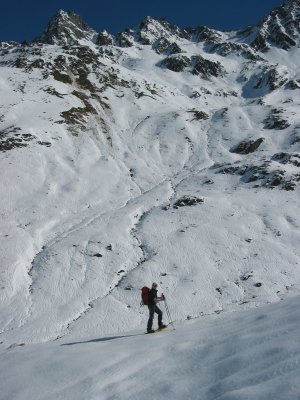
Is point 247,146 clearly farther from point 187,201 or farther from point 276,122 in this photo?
point 187,201

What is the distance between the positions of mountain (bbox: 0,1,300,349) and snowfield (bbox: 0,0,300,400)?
0.19 metres

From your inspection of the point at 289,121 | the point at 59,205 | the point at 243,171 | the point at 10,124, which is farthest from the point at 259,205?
the point at 10,124

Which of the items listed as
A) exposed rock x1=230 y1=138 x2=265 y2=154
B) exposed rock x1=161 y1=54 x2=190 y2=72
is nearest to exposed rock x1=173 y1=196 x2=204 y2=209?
exposed rock x1=230 y1=138 x2=265 y2=154

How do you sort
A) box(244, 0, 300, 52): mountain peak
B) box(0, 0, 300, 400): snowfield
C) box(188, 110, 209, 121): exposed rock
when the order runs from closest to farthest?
box(0, 0, 300, 400): snowfield
box(188, 110, 209, 121): exposed rock
box(244, 0, 300, 52): mountain peak

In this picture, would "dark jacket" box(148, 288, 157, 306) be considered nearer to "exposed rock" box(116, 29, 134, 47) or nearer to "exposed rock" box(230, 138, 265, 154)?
"exposed rock" box(230, 138, 265, 154)

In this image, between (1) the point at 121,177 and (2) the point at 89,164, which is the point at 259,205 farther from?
(2) the point at 89,164

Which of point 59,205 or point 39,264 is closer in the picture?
point 39,264

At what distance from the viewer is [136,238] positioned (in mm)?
40906

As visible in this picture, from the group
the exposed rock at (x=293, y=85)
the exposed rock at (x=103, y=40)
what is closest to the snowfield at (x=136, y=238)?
the exposed rock at (x=293, y=85)

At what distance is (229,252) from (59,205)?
2031cm

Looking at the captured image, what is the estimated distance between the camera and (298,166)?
58219 mm

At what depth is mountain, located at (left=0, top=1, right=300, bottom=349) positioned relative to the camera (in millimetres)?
31250

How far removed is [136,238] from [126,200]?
34.5 feet

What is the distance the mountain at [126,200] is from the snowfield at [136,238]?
0.19 meters
